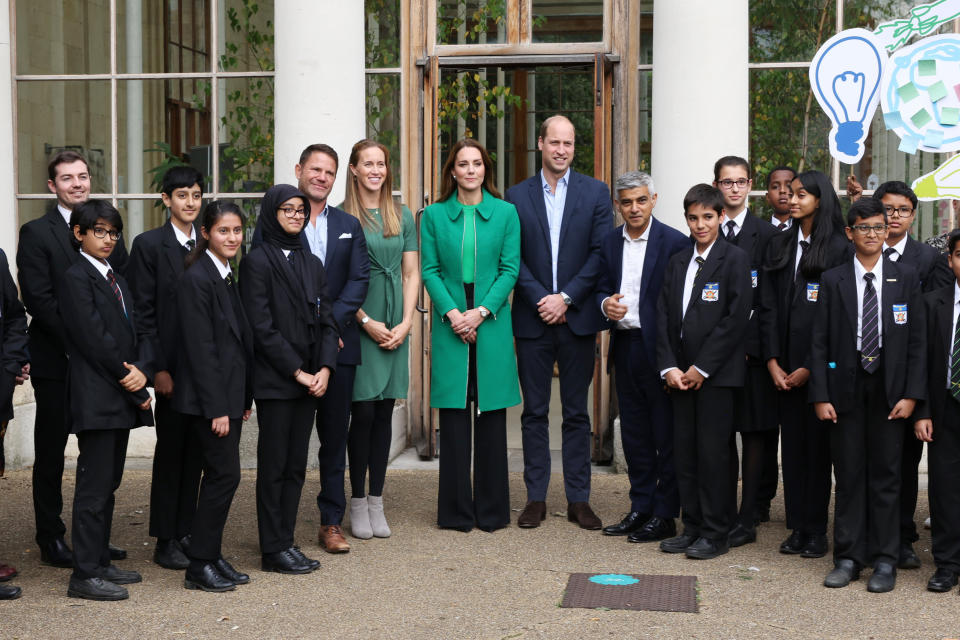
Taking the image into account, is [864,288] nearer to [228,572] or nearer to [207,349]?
[207,349]

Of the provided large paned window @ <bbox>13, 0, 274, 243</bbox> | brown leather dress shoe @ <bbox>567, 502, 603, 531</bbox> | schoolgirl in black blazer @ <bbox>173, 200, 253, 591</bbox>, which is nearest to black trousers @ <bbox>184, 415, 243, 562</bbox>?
schoolgirl in black blazer @ <bbox>173, 200, 253, 591</bbox>

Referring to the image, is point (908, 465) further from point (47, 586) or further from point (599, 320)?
point (47, 586)

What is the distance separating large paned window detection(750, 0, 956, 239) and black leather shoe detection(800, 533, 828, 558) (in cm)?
273

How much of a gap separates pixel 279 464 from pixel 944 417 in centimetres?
289

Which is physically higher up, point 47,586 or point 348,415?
point 348,415

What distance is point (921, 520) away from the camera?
650 cm

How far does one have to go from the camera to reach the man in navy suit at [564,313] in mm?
6379

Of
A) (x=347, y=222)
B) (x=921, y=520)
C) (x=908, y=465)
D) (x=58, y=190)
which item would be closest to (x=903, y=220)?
(x=908, y=465)

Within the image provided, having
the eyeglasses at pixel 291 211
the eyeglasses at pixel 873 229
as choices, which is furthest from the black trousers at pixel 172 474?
the eyeglasses at pixel 873 229

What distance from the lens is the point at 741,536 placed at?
5.95 meters

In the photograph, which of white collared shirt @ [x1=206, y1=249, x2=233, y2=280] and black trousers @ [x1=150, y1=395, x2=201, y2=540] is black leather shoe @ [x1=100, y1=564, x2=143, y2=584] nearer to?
black trousers @ [x1=150, y1=395, x2=201, y2=540]

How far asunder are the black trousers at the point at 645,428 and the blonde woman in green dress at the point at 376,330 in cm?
112

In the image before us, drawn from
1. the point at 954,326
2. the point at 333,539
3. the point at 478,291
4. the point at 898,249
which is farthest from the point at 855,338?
the point at 333,539

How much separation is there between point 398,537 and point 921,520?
2.79 metres
